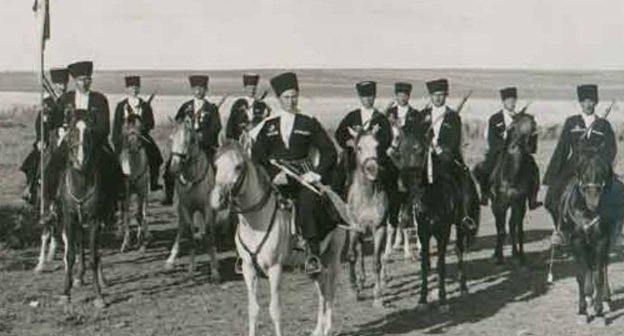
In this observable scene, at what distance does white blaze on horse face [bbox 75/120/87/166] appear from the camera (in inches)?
450

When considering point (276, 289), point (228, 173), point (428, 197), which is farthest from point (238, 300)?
point (228, 173)

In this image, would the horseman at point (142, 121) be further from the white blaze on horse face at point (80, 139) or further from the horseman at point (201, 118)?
the white blaze on horse face at point (80, 139)

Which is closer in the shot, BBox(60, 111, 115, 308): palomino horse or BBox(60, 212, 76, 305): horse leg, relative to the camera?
BBox(60, 111, 115, 308): palomino horse

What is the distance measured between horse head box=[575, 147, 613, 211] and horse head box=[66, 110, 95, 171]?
5.96 m

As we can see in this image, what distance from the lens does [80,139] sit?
11.5 m

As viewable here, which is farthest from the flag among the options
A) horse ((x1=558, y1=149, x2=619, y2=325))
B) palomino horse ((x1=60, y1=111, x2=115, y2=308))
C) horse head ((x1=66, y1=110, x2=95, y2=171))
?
horse ((x1=558, y1=149, x2=619, y2=325))

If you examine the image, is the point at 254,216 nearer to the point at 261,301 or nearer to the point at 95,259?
the point at 261,301

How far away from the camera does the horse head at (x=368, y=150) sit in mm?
10758

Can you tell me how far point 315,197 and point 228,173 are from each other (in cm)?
144

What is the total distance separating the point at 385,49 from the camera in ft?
70.6

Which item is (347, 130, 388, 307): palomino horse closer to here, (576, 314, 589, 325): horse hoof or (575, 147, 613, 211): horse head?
(575, 147, 613, 211): horse head

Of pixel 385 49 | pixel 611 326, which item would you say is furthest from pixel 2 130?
pixel 611 326

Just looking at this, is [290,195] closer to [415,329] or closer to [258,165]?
[258,165]

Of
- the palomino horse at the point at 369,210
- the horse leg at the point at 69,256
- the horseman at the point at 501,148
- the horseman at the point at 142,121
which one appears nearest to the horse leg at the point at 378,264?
the palomino horse at the point at 369,210
